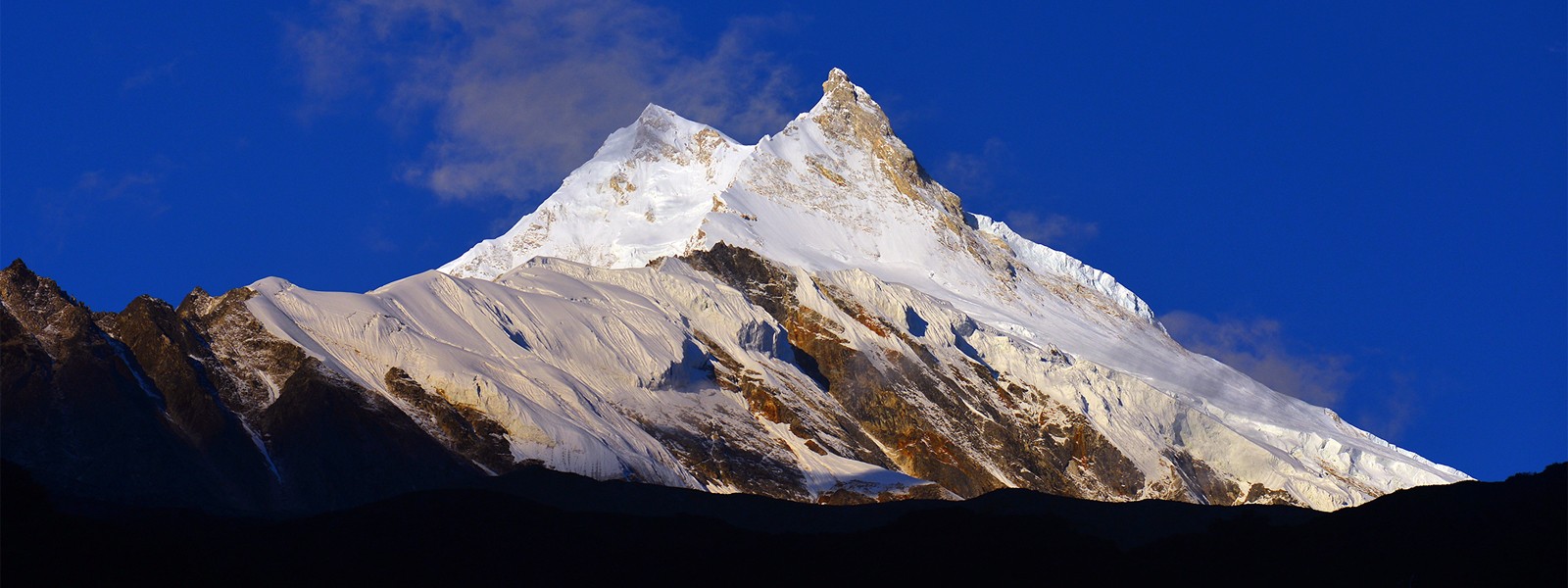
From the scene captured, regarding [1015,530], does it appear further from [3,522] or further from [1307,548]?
[3,522]

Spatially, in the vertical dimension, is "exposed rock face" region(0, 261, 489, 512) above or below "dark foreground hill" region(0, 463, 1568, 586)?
above

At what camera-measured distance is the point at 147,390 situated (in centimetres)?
16000

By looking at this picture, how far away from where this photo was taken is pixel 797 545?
379 ft

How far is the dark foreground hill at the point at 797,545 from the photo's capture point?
9906cm

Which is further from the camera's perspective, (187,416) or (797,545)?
(187,416)

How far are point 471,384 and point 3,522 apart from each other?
80110mm

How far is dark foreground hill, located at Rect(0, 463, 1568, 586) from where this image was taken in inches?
3900

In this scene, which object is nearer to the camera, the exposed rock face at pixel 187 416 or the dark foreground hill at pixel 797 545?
the dark foreground hill at pixel 797 545

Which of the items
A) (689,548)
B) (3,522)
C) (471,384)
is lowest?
(3,522)

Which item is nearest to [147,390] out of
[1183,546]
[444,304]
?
[444,304]

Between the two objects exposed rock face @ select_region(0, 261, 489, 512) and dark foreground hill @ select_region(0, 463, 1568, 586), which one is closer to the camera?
dark foreground hill @ select_region(0, 463, 1568, 586)

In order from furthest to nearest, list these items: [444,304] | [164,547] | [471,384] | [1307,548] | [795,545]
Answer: [444,304], [471,384], [795,545], [1307,548], [164,547]

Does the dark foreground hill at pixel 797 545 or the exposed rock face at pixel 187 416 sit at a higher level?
the exposed rock face at pixel 187 416

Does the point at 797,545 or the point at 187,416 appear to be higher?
the point at 187,416
